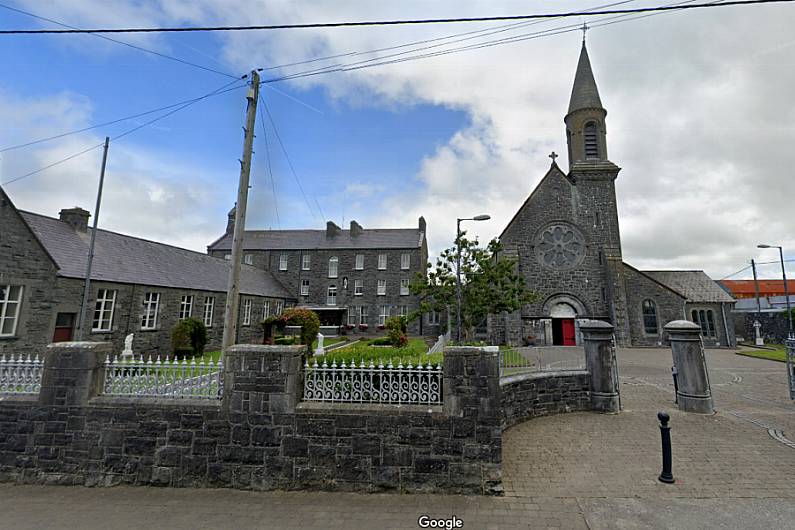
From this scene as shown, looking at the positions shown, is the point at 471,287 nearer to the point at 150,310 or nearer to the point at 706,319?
the point at 150,310

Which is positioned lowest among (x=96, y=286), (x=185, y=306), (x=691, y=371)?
(x=691, y=371)

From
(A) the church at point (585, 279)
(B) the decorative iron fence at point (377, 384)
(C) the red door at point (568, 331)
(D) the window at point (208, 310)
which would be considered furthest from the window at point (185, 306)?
(C) the red door at point (568, 331)

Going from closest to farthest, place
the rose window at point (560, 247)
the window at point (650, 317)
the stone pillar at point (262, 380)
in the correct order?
the stone pillar at point (262, 380) < the window at point (650, 317) < the rose window at point (560, 247)

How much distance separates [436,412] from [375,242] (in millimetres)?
33389

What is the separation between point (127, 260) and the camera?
18.6 m

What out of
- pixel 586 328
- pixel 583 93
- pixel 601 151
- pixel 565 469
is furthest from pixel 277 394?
pixel 583 93

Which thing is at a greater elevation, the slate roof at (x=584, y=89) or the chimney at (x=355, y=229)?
the slate roof at (x=584, y=89)

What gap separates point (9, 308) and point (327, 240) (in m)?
27.3

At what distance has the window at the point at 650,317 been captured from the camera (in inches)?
974

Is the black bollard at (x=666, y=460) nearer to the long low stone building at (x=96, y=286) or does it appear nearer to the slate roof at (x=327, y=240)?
the long low stone building at (x=96, y=286)

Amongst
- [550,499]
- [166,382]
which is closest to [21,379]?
[166,382]

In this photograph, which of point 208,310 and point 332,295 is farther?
point 332,295

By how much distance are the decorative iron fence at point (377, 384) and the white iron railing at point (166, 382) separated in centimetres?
151

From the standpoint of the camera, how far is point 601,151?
2798cm
